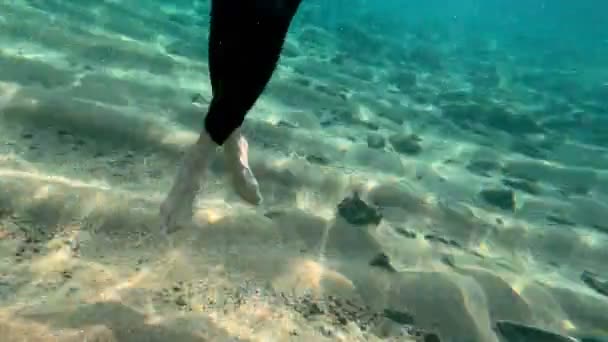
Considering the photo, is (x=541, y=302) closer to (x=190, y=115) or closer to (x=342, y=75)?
(x=190, y=115)

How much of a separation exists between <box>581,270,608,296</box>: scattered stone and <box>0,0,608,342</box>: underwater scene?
0.09 ft

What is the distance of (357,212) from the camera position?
15.3 ft

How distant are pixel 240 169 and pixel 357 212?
1.67m

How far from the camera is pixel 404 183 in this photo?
6152 mm

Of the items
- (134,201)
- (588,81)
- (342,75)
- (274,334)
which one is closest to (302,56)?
(342,75)

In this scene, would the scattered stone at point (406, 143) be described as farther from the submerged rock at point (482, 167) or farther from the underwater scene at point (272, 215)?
the submerged rock at point (482, 167)

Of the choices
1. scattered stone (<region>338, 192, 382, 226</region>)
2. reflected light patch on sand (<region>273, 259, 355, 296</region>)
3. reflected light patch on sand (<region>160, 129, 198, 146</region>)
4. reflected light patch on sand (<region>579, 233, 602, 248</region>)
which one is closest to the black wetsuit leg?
reflected light patch on sand (<region>273, 259, 355, 296</region>)

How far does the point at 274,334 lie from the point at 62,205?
1915 mm

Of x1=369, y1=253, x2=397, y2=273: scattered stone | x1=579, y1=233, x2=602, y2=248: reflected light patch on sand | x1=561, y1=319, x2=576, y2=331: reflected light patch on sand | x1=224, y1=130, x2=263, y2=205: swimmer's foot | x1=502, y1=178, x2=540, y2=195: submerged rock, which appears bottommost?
x1=369, y1=253, x2=397, y2=273: scattered stone

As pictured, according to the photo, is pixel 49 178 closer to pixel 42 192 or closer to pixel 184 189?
pixel 42 192

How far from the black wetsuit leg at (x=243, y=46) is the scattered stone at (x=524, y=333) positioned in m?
2.68

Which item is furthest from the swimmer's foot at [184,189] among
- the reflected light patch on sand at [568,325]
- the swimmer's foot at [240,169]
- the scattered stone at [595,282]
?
the scattered stone at [595,282]

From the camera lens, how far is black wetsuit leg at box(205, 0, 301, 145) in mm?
2314

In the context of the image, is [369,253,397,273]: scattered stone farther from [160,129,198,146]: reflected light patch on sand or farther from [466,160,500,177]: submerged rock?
[466,160,500,177]: submerged rock
